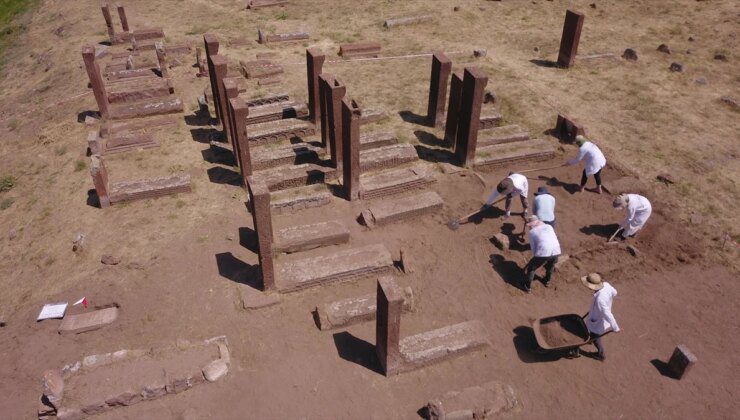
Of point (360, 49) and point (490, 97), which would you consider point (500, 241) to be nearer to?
point (490, 97)

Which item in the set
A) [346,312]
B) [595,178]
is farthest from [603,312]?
[595,178]

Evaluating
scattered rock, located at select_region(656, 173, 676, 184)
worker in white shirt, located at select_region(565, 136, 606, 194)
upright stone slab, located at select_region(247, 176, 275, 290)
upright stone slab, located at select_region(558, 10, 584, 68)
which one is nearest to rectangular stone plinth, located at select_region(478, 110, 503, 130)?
worker in white shirt, located at select_region(565, 136, 606, 194)

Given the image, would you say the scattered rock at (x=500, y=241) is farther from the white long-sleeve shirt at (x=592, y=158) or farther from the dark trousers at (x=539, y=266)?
the white long-sleeve shirt at (x=592, y=158)

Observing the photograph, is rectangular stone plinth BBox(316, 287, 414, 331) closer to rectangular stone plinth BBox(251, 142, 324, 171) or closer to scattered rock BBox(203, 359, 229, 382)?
scattered rock BBox(203, 359, 229, 382)

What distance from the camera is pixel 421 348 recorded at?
28.7ft

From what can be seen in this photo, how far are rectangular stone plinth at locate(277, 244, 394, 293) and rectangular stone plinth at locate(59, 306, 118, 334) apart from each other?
302 cm

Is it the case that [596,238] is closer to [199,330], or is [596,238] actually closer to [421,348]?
[421,348]

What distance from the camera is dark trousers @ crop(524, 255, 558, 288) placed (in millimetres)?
9836

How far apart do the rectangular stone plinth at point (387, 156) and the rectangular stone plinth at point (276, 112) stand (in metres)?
2.66

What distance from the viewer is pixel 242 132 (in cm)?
1176

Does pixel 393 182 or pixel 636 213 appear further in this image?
pixel 393 182

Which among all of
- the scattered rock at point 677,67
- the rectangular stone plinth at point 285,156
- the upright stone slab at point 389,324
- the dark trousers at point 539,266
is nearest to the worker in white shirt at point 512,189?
the dark trousers at point 539,266

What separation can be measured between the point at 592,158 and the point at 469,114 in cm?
301

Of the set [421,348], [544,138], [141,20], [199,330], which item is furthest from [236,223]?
[141,20]
